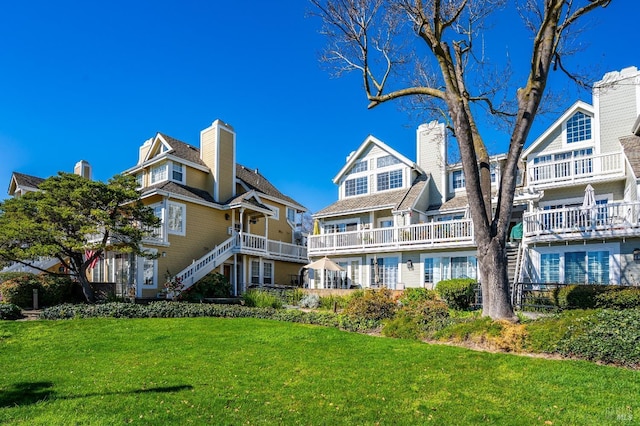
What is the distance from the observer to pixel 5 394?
20.6 ft

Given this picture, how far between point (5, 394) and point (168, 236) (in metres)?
16.1

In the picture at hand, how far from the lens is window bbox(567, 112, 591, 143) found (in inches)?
823

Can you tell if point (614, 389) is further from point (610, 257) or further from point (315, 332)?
point (610, 257)

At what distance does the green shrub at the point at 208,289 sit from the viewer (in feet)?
66.0

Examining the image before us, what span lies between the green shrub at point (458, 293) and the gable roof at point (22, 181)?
93.0 ft

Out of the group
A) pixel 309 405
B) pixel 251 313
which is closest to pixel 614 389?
pixel 309 405

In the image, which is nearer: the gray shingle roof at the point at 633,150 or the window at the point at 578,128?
the gray shingle roof at the point at 633,150

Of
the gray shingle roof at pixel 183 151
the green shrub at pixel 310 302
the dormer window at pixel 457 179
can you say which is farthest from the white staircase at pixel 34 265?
the dormer window at pixel 457 179

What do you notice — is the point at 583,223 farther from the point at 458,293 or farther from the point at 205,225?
the point at 205,225

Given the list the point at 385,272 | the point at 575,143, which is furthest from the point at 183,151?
the point at 575,143

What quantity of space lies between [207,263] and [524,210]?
17.0 metres

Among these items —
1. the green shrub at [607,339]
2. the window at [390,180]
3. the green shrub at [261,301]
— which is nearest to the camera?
the green shrub at [607,339]

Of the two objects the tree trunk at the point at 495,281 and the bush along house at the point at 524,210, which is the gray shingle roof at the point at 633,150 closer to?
the bush along house at the point at 524,210

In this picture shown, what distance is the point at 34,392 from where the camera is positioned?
6.36 meters
